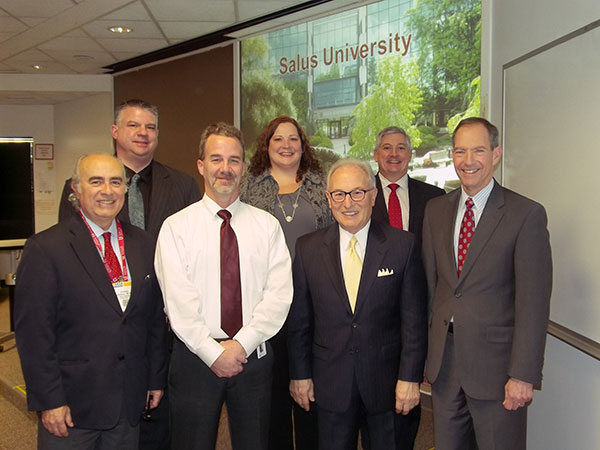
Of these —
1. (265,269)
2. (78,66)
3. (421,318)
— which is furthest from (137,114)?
(78,66)

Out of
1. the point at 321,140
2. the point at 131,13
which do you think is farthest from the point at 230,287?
the point at 131,13

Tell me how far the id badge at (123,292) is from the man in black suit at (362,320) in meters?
0.69

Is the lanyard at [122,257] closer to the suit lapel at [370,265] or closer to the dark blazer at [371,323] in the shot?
the dark blazer at [371,323]

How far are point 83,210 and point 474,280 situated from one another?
4.95 ft

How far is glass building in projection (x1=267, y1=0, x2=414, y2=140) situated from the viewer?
191 inches

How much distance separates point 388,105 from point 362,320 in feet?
10.4

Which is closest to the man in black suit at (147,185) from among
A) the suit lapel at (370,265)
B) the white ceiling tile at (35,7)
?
the suit lapel at (370,265)

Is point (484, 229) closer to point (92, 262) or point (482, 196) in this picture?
point (482, 196)

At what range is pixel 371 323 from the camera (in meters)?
2.07

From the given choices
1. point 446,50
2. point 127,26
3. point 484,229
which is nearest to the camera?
point 484,229

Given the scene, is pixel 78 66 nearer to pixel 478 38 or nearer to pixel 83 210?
pixel 478 38

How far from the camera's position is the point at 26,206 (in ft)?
20.8

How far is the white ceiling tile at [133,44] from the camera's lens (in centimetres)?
→ 620

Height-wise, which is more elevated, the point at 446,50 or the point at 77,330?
the point at 446,50
